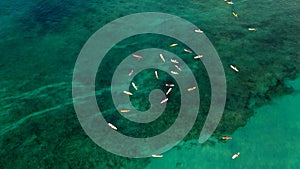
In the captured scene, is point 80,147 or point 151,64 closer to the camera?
point 80,147

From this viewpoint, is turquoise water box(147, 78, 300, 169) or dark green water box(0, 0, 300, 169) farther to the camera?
dark green water box(0, 0, 300, 169)

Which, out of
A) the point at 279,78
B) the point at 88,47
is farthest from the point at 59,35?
the point at 279,78

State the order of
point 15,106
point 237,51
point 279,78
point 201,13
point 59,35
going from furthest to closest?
point 201,13 < point 59,35 < point 237,51 < point 279,78 < point 15,106

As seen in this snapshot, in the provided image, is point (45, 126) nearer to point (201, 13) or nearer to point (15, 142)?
point (15, 142)

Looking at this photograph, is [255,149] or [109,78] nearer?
[255,149]
